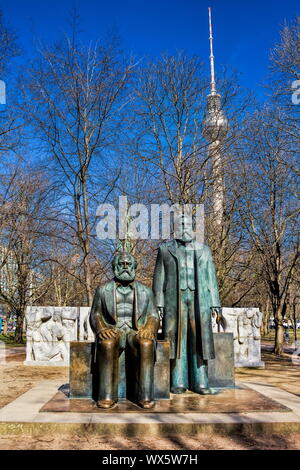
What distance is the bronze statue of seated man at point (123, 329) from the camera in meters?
5.34

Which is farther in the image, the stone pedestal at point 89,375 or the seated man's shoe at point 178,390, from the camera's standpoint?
the seated man's shoe at point 178,390

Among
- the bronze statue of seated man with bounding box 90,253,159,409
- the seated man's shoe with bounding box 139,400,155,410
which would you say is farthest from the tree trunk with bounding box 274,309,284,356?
the seated man's shoe with bounding box 139,400,155,410

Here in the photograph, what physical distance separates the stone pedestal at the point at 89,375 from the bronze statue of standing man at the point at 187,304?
39cm

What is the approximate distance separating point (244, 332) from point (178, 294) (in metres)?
8.59

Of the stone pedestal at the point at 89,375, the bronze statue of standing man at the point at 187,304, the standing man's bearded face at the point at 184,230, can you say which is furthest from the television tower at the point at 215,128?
the stone pedestal at the point at 89,375

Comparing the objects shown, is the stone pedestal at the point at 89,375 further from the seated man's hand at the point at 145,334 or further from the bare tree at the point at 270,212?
the bare tree at the point at 270,212

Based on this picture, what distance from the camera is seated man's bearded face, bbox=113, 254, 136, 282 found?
5891mm

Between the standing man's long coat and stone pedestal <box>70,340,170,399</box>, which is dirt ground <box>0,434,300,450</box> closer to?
stone pedestal <box>70,340,170,399</box>

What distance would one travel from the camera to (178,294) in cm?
638

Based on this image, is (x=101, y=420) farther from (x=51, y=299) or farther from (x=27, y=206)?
(x=51, y=299)

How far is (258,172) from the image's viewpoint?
16906 mm

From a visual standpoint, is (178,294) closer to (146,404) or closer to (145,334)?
(145,334)

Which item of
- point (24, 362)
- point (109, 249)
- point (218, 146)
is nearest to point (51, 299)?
point (109, 249)

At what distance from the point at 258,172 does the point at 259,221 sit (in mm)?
2063
